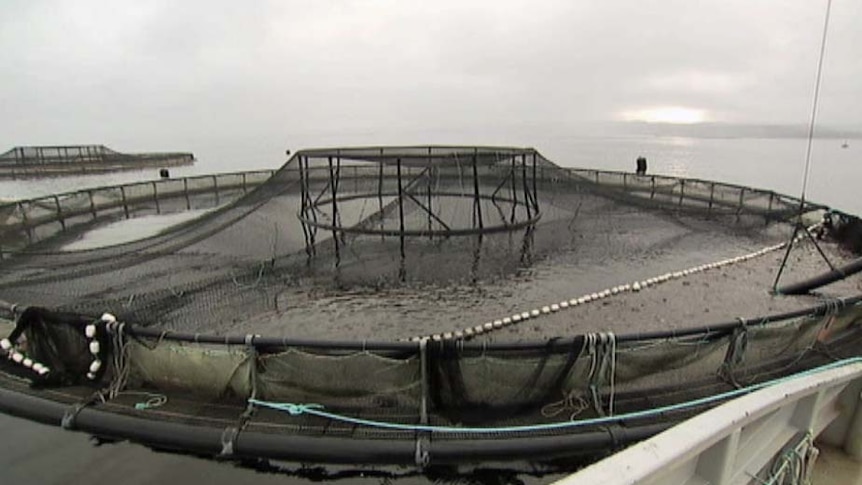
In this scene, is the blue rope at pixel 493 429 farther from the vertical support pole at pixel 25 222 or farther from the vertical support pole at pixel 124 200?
the vertical support pole at pixel 124 200

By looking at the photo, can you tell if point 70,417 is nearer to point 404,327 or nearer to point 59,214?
point 404,327

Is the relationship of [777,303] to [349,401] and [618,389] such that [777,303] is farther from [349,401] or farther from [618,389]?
[349,401]

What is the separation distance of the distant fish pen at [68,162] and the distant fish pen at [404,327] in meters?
26.2

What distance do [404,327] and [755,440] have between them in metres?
6.37

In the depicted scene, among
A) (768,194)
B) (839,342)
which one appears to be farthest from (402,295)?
(768,194)

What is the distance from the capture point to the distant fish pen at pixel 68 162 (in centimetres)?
3678

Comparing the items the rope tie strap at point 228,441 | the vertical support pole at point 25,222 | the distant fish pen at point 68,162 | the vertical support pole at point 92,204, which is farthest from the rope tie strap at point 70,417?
the distant fish pen at point 68,162

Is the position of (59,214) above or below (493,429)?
above

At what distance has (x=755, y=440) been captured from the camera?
10.2 ft

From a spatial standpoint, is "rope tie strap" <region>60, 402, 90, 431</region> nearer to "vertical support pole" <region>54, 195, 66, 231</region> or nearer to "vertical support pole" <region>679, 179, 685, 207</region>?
"vertical support pole" <region>54, 195, 66, 231</region>

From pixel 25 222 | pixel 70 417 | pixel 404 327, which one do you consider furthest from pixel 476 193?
pixel 25 222

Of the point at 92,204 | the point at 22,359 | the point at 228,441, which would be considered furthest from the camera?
the point at 92,204

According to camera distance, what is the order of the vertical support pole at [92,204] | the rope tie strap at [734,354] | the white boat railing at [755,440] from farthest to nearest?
the vertical support pole at [92,204], the rope tie strap at [734,354], the white boat railing at [755,440]

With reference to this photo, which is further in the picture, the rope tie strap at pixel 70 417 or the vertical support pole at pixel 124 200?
the vertical support pole at pixel 124 200
